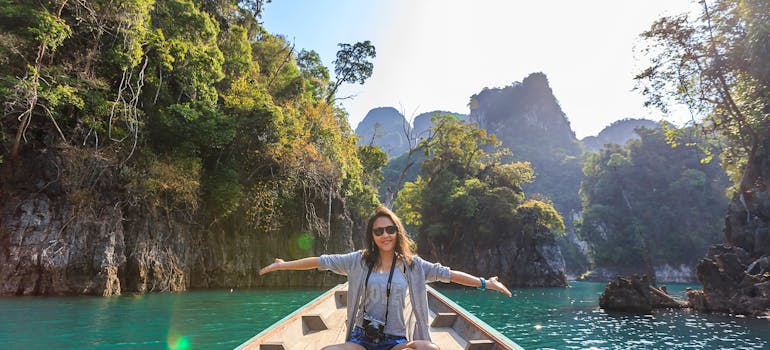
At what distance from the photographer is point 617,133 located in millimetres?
117625

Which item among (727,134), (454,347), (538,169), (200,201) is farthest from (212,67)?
(538,169)

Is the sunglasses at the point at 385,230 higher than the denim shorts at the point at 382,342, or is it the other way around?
the sunglasses at the point at 385,230

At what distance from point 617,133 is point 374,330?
135015 mm

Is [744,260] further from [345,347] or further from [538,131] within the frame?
[538,131]

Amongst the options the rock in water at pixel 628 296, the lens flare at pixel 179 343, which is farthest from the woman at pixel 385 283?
the rock in water at pixel 628 296

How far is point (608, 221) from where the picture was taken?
54.6m

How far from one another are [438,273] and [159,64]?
1569cm

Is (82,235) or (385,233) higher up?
(82,235)

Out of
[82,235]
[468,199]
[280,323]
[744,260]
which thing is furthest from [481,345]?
[468,199]

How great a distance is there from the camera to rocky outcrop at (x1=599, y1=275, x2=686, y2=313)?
14.2 meters

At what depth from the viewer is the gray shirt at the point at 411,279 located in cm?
253

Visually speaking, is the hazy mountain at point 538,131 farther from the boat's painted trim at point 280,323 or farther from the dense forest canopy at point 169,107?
the boat's painted trim at point 280,323

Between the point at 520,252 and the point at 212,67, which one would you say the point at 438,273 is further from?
the point at 520,252

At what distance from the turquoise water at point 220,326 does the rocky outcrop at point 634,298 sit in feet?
3.21
